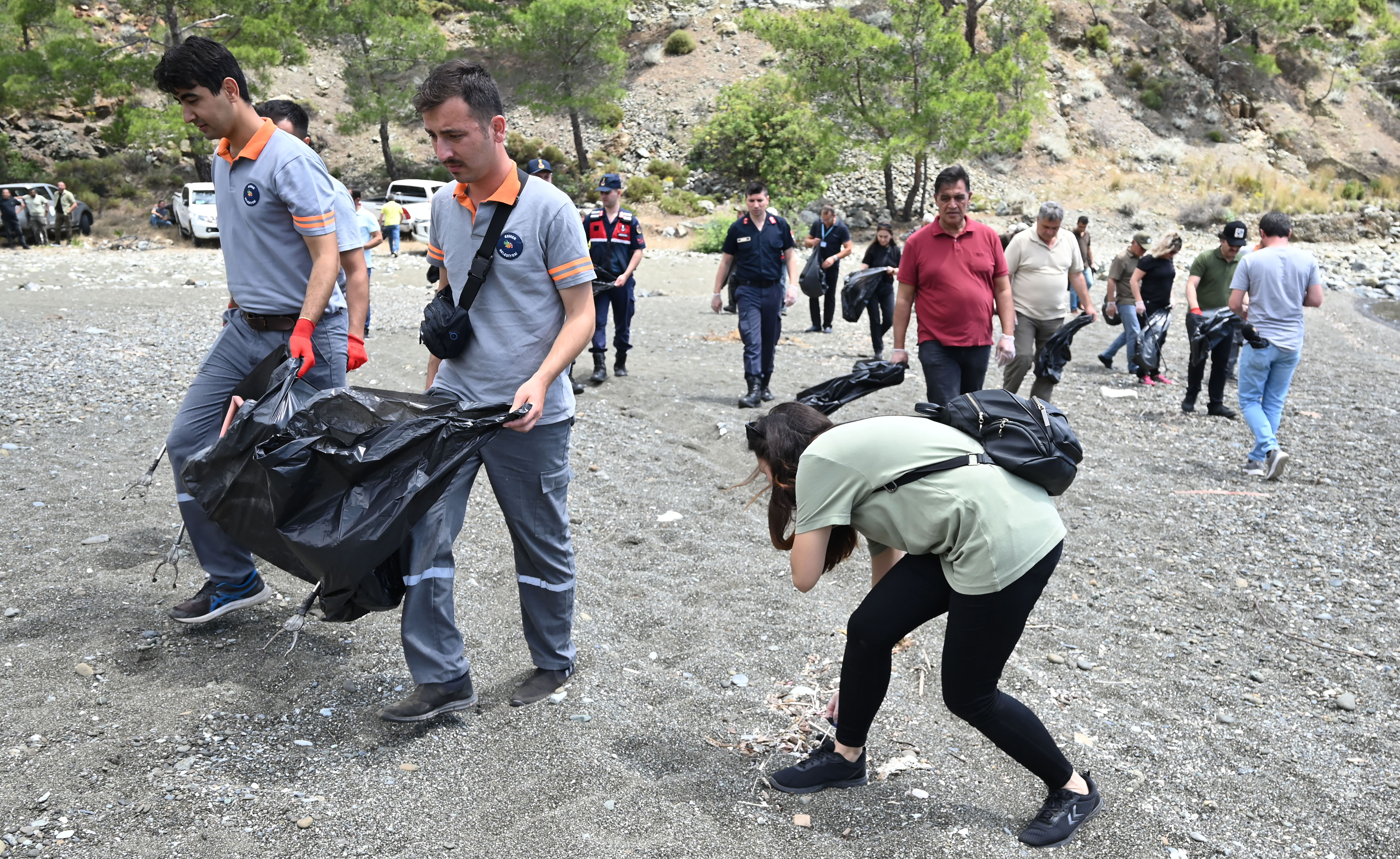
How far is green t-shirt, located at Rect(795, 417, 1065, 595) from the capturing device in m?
2.42

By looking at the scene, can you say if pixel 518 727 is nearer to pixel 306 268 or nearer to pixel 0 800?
pixel 0 800

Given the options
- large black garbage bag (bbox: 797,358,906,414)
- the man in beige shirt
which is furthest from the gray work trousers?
large black garbage bag (bbox: 797,358,906,414)

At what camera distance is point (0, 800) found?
2609 mm

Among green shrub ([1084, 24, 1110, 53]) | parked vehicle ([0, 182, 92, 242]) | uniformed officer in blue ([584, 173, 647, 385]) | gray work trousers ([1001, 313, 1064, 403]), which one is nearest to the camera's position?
gray work trousers ([1001, 313, 1064, 403])

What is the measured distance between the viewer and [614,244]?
8914 mm

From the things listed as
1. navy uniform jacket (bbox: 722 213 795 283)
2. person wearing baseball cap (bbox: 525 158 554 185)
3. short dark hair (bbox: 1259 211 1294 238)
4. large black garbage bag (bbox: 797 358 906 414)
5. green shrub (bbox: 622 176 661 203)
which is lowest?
green shrub (bbox: 622 176 661 203)

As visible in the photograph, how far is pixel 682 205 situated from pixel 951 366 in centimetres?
2598

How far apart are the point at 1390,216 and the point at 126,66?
38636mm

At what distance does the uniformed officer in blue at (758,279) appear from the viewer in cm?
808

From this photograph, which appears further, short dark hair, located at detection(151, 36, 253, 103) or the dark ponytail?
short dark hair, located at detection(151, 36, 253, 103)

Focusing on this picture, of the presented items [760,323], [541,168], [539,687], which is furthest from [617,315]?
[539,687]

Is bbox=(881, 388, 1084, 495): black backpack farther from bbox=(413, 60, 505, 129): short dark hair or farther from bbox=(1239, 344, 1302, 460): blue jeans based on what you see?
bbox=(1239, 344, 1302, 460): blue jeans

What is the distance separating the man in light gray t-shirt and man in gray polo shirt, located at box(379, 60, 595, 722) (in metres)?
5.54

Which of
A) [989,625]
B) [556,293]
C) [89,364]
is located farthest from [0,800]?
[89,364]
